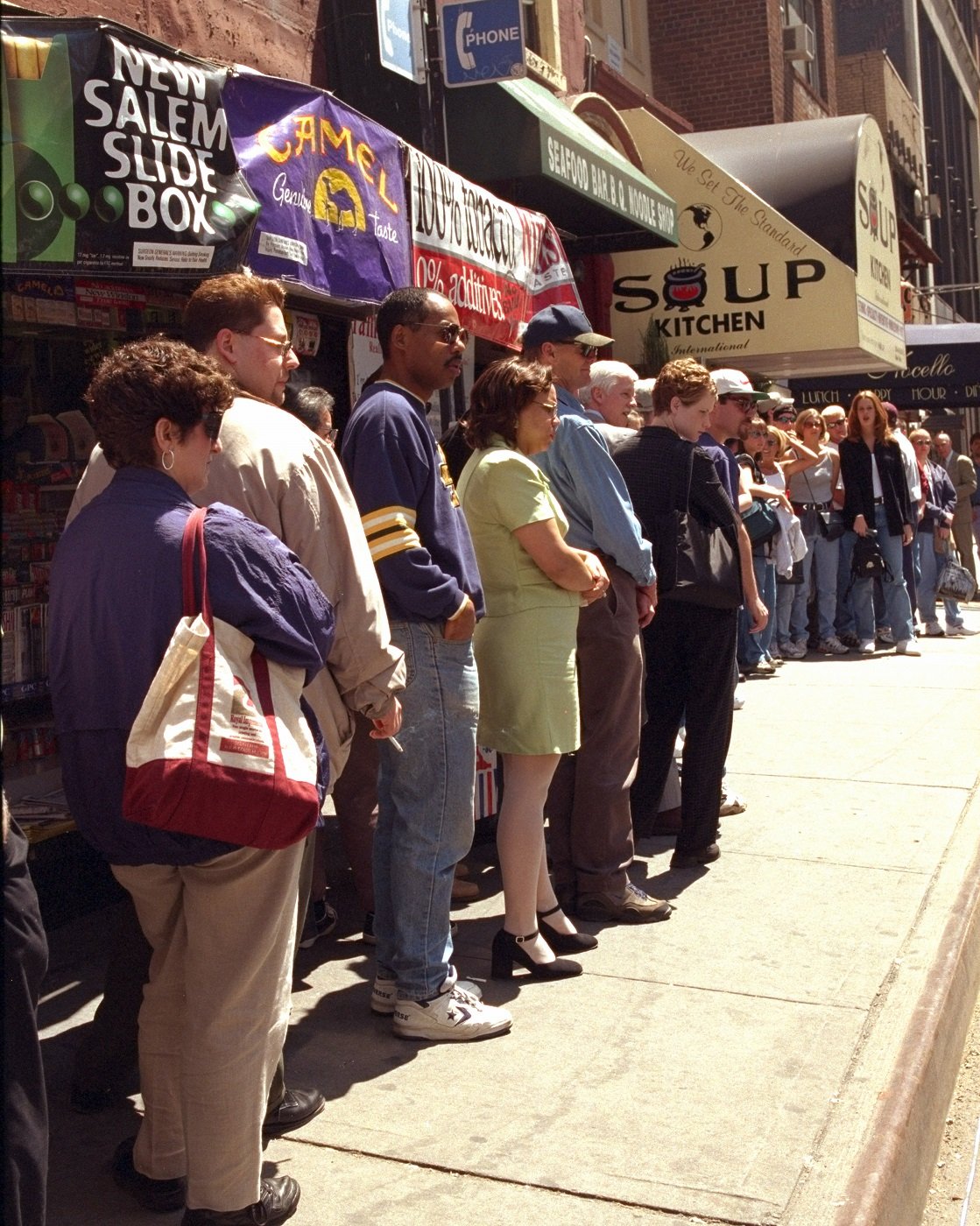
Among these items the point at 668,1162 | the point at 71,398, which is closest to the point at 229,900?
the point at 668,1162

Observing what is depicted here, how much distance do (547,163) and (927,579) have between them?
7233mm

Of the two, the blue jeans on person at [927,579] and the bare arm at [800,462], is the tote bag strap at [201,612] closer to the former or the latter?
the bare arm at [800,462]

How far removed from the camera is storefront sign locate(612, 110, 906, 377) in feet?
39.1

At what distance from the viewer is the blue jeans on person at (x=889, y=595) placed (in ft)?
39.8

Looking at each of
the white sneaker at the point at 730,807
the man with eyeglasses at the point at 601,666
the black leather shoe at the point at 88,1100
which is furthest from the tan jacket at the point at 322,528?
the white sneaker at the point at 730,807

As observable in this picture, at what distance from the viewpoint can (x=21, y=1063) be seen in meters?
2.27

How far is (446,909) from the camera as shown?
414 cm

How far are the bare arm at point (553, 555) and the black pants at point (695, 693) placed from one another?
128 centimetres

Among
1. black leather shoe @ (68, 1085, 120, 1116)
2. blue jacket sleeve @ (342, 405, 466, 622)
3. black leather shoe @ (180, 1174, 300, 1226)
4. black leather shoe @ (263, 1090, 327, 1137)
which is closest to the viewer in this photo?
black leather shoe @ (180, 1174, 300, 1226)

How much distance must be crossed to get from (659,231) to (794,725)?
382 cm

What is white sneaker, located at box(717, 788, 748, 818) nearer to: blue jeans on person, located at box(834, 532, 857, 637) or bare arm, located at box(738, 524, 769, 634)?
bare arm, located at box(738, 524, 769, 634)

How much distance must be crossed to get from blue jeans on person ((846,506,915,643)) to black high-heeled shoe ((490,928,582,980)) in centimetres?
827

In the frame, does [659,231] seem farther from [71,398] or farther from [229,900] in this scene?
[229,900]

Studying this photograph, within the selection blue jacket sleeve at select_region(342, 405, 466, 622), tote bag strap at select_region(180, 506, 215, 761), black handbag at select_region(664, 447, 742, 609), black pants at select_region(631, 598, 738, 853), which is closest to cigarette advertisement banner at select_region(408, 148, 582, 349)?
black handbag at select_region(664, 447, 742, 609)
